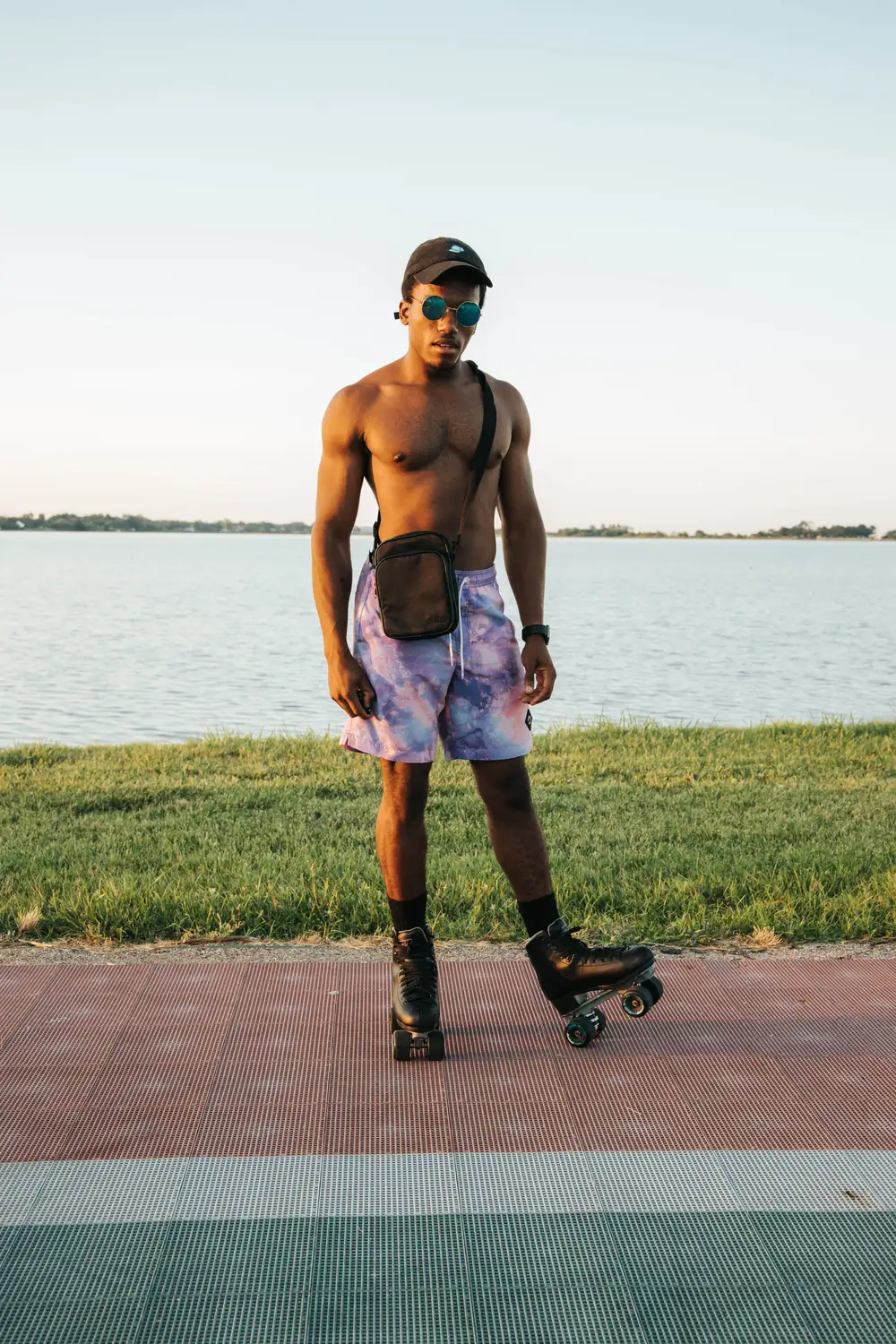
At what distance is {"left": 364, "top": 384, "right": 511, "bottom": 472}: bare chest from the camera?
13.5 feet

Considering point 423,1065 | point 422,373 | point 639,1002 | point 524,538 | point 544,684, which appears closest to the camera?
point 423,1065

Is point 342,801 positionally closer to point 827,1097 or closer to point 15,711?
point 827,1097

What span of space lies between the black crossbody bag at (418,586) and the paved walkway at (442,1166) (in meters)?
1.26

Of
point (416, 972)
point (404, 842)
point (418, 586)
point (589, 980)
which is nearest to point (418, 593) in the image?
point (418, 586)

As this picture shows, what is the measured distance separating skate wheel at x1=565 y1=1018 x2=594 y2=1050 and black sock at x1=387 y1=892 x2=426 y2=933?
59cm

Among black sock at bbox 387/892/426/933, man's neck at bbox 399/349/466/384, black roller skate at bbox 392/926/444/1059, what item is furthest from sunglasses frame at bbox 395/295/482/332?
black roller skate at bbox 392/926/444/1059

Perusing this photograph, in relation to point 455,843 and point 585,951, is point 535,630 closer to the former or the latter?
point 585,951

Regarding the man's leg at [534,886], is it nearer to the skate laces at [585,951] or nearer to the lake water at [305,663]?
the skate laces at [585,951]

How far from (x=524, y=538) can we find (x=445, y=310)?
2.61 ft

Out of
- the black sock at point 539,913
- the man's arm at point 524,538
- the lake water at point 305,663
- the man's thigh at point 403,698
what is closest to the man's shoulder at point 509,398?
the man's arm at point 524,538

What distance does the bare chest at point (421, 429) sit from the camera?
13.5ft

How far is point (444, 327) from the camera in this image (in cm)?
405

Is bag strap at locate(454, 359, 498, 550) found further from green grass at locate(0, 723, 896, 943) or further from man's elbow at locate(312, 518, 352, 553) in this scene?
green grass at locate(0, 723, 896, 943)

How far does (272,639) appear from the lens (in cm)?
3406
